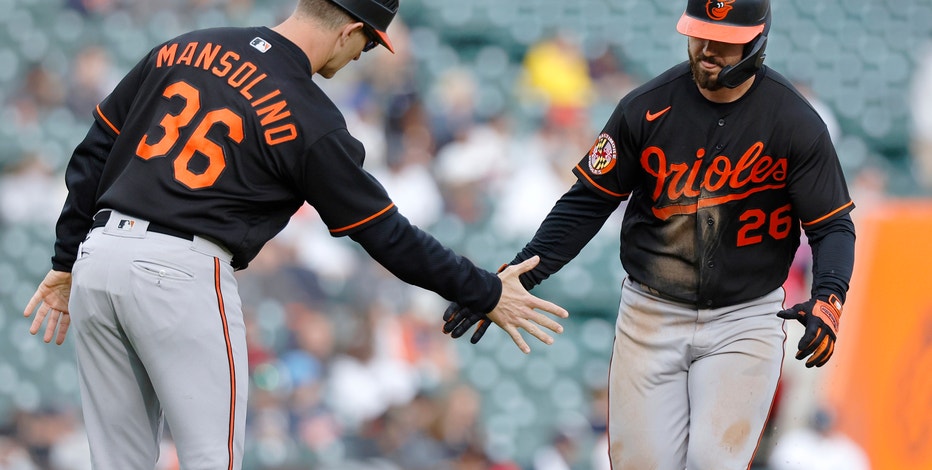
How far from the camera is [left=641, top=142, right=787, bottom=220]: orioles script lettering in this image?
4.18m

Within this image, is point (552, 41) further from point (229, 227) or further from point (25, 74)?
point (229, 227)

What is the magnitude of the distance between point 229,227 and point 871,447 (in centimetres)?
486

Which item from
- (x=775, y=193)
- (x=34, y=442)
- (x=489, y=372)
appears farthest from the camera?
(x=489, y=372)

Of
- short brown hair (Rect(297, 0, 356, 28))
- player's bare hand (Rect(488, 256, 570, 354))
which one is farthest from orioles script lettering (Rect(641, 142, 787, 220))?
short brown hair (Rect(297, 0, 356, 28))

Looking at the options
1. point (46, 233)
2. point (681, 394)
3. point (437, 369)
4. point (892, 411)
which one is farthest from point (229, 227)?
point (46, 233)

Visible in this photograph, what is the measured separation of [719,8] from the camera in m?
4.12

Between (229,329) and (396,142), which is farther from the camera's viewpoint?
(396,142)

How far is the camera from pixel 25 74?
389 inches

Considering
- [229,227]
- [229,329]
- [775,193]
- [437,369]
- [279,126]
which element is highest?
[775,193]

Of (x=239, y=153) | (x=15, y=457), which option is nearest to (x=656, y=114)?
(x=239, y=153)

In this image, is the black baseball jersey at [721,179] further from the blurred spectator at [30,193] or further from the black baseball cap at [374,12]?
the blurred spectator at [30,193]

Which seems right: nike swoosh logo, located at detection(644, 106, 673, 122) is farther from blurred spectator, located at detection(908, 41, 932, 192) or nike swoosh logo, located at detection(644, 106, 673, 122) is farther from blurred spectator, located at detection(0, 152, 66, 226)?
blurred spectator, located at detection(908, 41, 932, 192)

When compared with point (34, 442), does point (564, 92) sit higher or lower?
higher

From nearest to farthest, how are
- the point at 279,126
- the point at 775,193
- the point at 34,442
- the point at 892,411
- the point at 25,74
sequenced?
the point at 279,126
the point at 775,193
the point at 892,411
the point at 34,442
the point at 25,74
